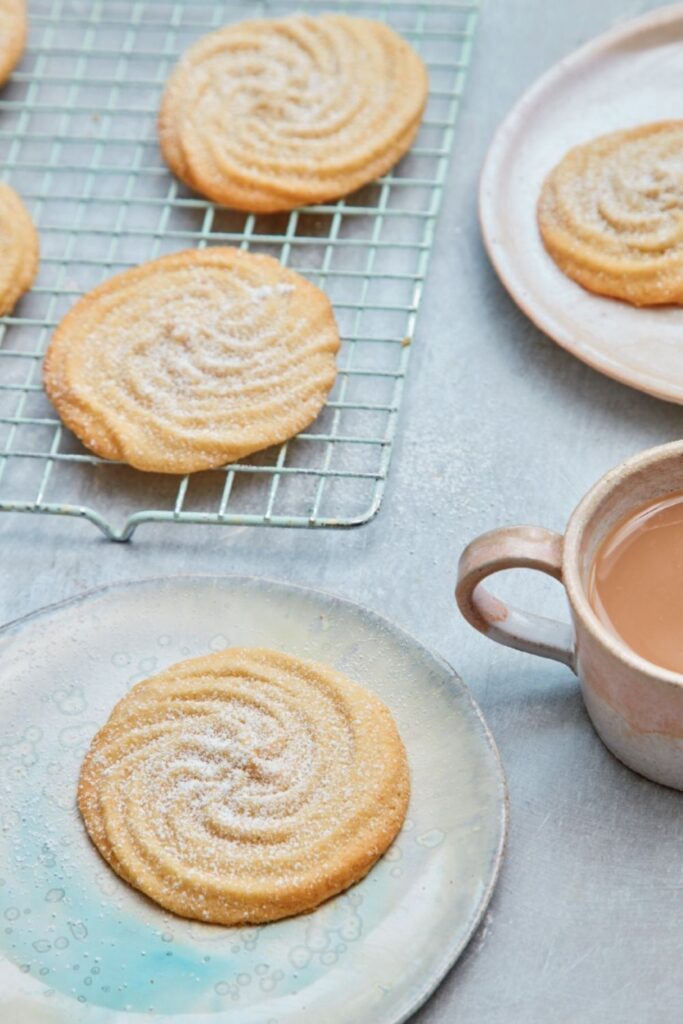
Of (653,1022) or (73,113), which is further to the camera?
(73,113)

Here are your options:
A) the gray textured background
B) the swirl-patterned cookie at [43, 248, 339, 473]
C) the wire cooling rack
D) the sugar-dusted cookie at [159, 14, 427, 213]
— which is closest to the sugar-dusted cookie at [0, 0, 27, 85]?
the wire cooling rack

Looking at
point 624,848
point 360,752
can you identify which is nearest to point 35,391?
point 360,752

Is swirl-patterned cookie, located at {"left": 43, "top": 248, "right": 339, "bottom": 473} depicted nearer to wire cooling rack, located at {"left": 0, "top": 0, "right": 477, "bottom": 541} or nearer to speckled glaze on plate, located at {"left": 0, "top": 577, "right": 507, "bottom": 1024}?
→ wire cooling rack, located at {"left": 0, "top": 0, "right": 477, "bottom": 541}

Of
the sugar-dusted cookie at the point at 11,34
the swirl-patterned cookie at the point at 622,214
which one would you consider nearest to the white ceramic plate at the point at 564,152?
the swirl-patterned cookie at the point at 622,214

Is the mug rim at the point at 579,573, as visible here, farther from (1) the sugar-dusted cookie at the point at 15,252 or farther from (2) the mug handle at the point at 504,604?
(1) the sugar-dusted cookie at the point at 15,252

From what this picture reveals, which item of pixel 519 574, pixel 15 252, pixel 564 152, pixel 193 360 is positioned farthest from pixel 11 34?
pixel 519 574

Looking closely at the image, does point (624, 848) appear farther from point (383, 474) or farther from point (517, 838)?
point (383, 474)

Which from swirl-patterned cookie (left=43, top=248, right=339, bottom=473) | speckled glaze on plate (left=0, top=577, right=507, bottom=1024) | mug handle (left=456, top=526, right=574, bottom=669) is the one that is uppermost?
mug handle (left=456, top=526, right=574, bottom=669)
